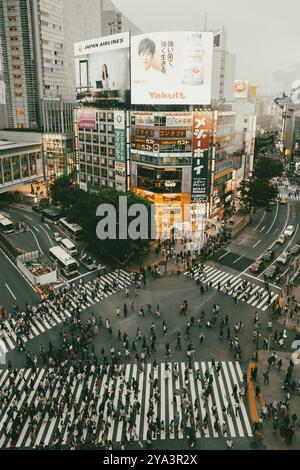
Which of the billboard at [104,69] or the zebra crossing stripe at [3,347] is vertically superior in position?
the billboard at [104,69]

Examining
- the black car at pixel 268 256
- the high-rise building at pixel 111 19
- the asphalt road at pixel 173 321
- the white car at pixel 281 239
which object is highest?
the high-rise building at pixel 111 19

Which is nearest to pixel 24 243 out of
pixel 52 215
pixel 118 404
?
pixel 52 215

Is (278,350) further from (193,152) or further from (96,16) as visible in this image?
(96,16)

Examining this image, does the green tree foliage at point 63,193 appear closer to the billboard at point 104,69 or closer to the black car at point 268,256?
the billboard at point 104,69

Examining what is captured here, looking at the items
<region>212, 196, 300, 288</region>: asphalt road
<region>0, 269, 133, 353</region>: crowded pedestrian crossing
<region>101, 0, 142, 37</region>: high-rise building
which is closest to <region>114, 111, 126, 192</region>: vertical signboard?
<region>212, 196, 300, 288</region>: asphalt road

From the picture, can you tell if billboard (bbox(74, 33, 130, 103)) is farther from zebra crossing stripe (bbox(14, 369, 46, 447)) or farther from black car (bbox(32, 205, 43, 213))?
zebra crossing stripe (bbox(14, 369, 46, 447))

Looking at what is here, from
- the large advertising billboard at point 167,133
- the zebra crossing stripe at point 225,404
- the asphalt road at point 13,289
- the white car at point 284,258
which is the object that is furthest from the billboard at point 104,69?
the zebra crossing stripe at point 225,404

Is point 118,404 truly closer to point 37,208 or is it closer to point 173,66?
point 173,66
